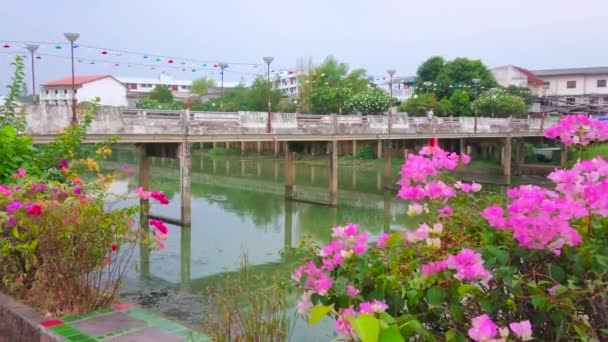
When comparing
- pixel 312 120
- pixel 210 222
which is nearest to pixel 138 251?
pixel 210 222

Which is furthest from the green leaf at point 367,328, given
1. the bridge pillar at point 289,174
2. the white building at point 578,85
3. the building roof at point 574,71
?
the building roof at point 574,71

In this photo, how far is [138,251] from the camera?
11641 millimetres

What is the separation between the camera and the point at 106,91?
5562 cm

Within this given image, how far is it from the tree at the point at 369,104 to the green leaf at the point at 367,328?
3360cm

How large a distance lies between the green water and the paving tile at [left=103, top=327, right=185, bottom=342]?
86 centimetres

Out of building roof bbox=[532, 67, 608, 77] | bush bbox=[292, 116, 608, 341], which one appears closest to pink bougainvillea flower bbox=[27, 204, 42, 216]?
bush bbox=[292, 116, 608, 341]

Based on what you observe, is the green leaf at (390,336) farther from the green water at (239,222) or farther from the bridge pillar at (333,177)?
the bridge pillar at (333,177)

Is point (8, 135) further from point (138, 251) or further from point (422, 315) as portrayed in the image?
point (138, 251)

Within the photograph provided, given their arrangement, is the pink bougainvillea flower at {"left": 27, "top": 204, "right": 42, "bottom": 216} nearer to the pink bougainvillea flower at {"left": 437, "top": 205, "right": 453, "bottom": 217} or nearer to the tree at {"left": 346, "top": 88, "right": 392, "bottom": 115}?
the pink bougainvillea flower at {"left": 437, "top": 205, "right": 453, "bottom": 217}

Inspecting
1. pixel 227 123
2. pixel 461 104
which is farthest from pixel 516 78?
pixel 227 123

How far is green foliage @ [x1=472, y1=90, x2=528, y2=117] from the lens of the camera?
33094mm

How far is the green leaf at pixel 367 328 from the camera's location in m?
1.49

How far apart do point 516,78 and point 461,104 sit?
10539 millimetres

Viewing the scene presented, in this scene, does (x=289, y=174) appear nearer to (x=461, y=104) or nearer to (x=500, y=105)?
(x=500, y=105)
